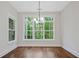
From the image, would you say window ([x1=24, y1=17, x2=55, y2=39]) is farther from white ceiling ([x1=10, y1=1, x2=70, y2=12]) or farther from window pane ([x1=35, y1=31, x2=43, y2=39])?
white ceiling ([x1=10, y1=1, x2=70, y2=12])

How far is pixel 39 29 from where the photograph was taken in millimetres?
8742

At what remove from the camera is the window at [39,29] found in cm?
865

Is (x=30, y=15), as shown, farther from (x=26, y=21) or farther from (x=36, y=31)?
(x=36, y=31)

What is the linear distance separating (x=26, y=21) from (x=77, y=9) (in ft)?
14.5

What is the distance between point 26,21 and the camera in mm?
8688

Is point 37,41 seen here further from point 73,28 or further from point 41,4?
point 73,28

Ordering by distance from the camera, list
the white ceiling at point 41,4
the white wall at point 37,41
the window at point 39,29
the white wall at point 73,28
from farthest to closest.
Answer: the window at point 39,29, the white wall at point 37,41, the white ceiling at point 41,4, the white wall at point 73,28

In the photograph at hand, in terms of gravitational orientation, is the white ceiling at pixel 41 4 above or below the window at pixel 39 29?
above

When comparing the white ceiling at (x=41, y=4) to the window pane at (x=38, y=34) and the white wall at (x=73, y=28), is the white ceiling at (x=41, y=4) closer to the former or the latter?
the white wall at (x=73, y=28)

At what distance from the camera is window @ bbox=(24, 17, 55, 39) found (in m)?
8.65

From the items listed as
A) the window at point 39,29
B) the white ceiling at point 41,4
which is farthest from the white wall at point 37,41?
the white ceiling at point 41,4

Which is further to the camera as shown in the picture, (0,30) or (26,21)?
(26,21)

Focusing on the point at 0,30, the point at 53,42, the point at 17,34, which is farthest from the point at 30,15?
the point at 0,30

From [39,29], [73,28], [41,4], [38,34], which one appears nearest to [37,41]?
[38,34]
